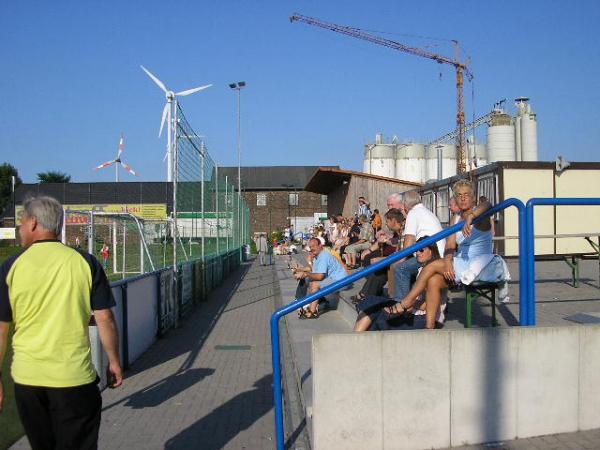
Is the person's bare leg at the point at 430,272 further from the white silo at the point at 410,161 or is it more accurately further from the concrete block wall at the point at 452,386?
the white silo at the point at 410,161

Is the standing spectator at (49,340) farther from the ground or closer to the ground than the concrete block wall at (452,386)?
farther from the ground

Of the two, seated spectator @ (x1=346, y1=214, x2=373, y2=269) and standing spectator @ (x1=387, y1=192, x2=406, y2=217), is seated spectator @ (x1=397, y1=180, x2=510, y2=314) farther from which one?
seated spectator @ (x1=346, y1=214, x2=373, y2=269)

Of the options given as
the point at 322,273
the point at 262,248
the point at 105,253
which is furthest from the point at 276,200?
the point at 105,253

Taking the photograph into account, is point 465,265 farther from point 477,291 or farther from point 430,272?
point 477,291

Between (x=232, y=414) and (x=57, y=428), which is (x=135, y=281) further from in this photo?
(x=57, y=428)

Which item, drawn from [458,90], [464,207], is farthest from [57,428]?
[458,90]

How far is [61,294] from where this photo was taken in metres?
3.63

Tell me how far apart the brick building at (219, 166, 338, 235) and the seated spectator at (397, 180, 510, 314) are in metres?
74.5

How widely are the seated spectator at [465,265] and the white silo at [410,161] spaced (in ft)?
183

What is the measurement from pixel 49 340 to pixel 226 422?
3174 mm

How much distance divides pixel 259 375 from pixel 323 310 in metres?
4.05

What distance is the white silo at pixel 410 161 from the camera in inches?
2440

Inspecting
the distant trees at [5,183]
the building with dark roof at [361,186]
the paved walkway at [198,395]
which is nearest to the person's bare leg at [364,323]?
the paved walkway at [198,395]

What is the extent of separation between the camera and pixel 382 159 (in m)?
62.5
